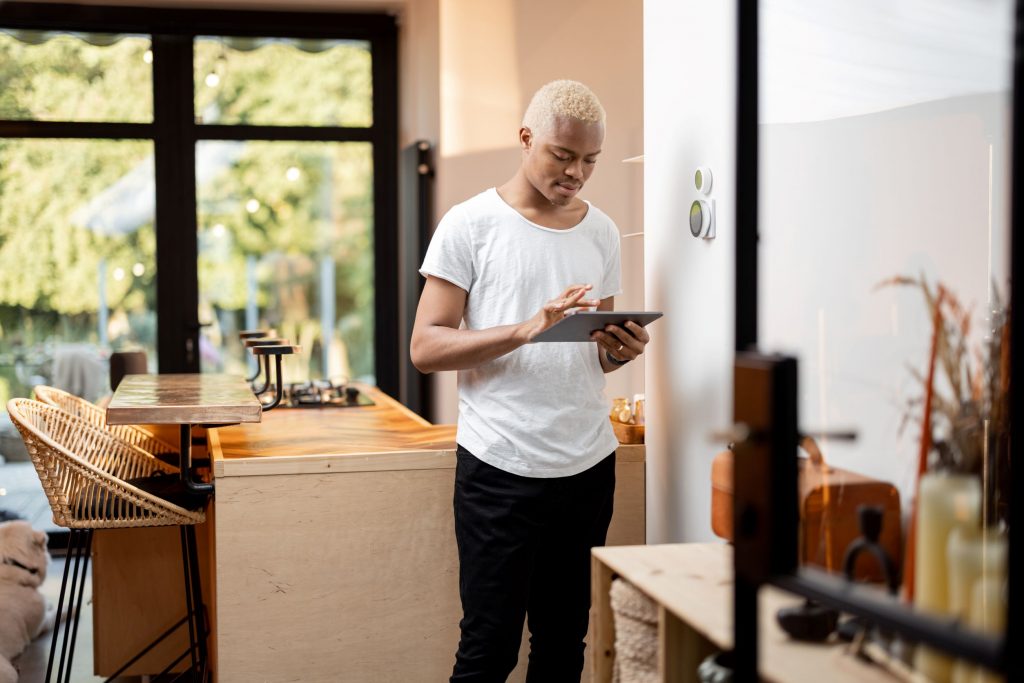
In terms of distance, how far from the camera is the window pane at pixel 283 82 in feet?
18.7

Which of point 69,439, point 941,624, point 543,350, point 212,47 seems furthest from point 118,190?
Answer: point 941,624

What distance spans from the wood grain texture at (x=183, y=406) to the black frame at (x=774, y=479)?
147 centimetres

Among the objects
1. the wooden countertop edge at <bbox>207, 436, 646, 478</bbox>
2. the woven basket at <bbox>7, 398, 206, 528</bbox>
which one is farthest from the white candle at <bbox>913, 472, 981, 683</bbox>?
the woven basket at <bbox>7, 398, 206, 528</bbox>

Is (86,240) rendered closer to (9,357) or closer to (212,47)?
(9,357)

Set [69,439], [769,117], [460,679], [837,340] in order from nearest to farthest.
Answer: [837,340] → [769,117] → [460,679] → [69,439]

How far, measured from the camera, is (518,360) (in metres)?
2.11

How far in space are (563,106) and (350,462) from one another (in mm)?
993

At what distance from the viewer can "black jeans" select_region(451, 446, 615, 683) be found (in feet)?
6.79

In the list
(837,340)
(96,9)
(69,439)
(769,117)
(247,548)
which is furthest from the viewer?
(96,9)

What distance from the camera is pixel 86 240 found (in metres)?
5.61

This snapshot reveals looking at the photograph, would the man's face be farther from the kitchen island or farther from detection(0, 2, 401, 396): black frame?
detection(0, 2, 401, 396): black frame

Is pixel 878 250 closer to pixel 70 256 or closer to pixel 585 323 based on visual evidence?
pixel 585 323

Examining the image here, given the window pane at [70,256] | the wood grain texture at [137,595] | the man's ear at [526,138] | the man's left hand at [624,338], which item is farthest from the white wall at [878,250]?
the window pane at [70,256]

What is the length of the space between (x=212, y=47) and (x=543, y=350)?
4263 mm
